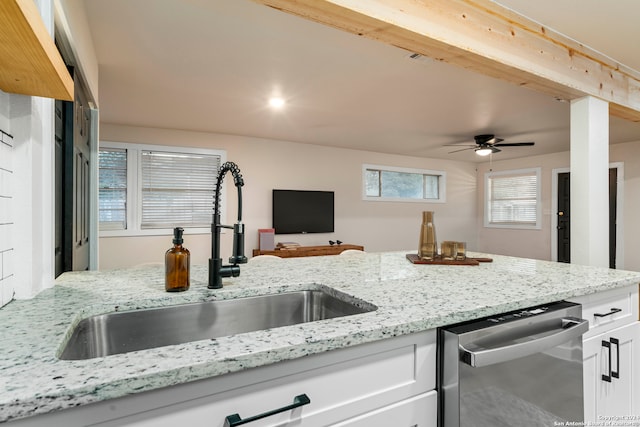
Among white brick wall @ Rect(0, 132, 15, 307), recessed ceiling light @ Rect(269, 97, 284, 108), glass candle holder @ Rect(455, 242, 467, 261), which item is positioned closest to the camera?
white brick wall @ Rect(0, 132, 15, 307)

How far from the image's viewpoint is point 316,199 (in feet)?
19.1

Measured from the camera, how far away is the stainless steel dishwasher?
3.00ft

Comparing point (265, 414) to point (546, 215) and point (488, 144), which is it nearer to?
point (488, 144)

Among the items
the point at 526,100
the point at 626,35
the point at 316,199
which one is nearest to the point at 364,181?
the point at 316,199

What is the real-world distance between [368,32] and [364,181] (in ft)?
15.7

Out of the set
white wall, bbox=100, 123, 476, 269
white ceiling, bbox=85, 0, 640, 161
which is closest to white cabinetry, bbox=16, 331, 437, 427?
white ceiling, bbox=85, 0, 640, 161

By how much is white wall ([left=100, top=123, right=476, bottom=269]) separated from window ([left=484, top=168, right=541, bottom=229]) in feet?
1.20

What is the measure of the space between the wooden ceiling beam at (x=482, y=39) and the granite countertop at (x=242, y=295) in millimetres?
1155

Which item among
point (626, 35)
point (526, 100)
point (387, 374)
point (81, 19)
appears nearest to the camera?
point (387, 374)

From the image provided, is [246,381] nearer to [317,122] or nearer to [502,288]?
[502,288]

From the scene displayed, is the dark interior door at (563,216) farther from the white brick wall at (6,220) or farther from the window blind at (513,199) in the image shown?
the white brick wall at (6,220)

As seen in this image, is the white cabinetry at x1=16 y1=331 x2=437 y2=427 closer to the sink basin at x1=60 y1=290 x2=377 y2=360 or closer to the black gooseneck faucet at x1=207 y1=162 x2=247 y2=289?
the sink basin at x1=60 y1=290 x2=377 y2=360

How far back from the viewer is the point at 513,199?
7188mm

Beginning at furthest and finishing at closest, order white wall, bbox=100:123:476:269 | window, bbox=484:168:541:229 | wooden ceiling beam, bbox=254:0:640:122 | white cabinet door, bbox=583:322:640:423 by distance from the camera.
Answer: window, bbox=484:168:541:229
white wall, bbox=100:123:476:269
wooden ceiling beam, bbox=254:0:640:122
white cabinet door, bbox=583:322:640:423
